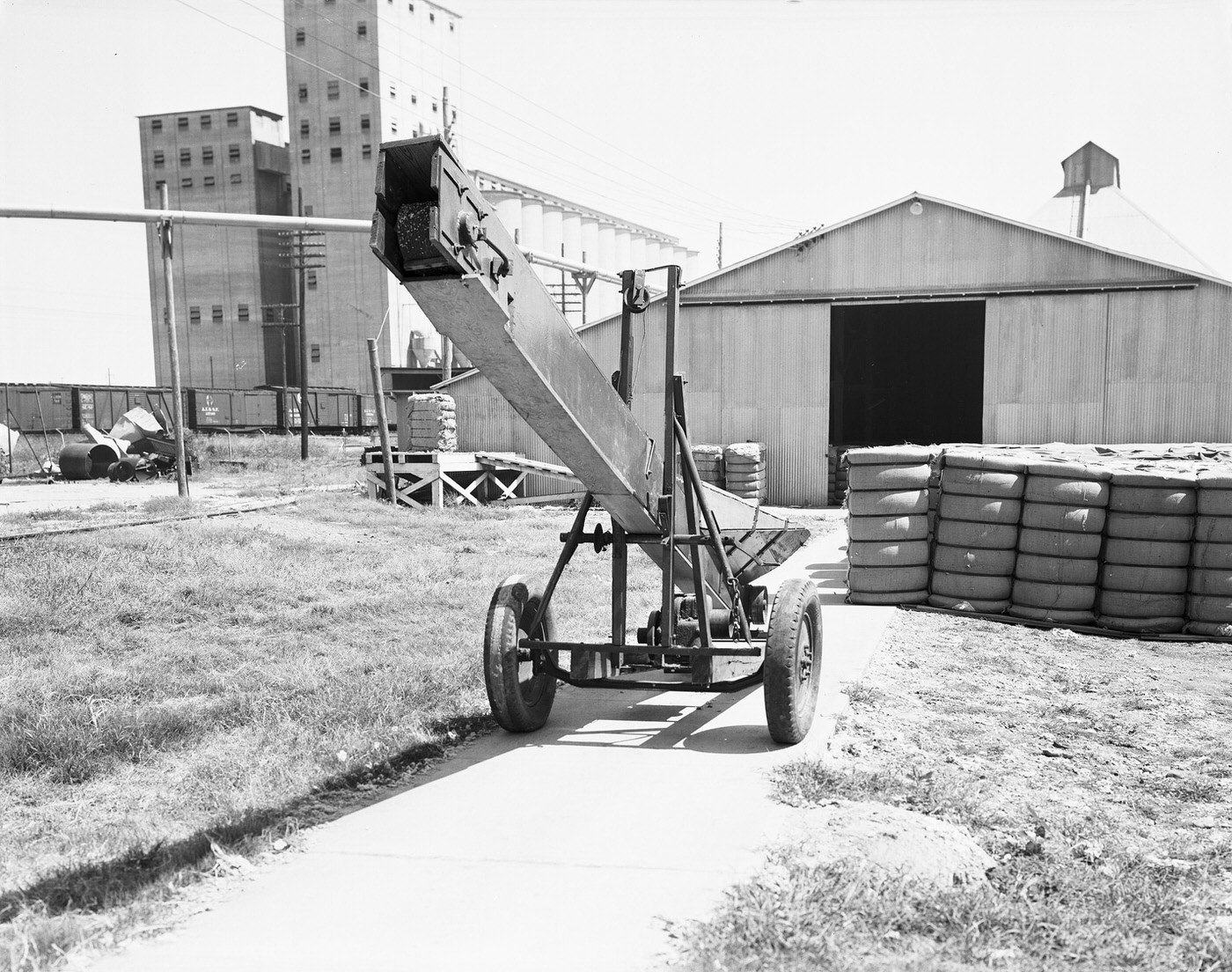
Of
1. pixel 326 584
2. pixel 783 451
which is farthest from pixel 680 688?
pixel 783 451

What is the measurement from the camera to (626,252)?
82.5m

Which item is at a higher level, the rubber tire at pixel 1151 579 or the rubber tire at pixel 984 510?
the rubber tire at pixel 984 510

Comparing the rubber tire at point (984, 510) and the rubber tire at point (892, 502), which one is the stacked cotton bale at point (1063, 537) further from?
the rubber tire at point (892, 502)

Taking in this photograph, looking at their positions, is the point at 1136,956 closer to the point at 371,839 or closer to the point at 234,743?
the point at 371,839

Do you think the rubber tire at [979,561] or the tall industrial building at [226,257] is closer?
the rubber tire at [979,561]

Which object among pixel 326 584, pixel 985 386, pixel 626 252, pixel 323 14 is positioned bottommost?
pixel 326 584

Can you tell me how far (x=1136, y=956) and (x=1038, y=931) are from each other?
1.05ft

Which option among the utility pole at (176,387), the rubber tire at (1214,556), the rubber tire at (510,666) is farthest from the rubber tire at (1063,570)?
the utility pole at (176,387)

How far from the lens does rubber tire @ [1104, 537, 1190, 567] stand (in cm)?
1054

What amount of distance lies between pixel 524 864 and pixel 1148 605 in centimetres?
851

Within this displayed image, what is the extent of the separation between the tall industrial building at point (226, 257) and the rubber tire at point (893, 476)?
63.9m

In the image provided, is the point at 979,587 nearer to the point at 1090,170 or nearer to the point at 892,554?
the point at 892,554

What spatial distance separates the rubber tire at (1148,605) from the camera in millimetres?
10594

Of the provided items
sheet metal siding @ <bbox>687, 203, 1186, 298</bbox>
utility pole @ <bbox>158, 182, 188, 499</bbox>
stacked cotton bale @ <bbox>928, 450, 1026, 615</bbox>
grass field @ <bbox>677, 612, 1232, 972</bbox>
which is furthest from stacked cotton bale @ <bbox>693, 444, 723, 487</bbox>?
grass field @ <bbox>677, 612, 1232, 972</bbox>
